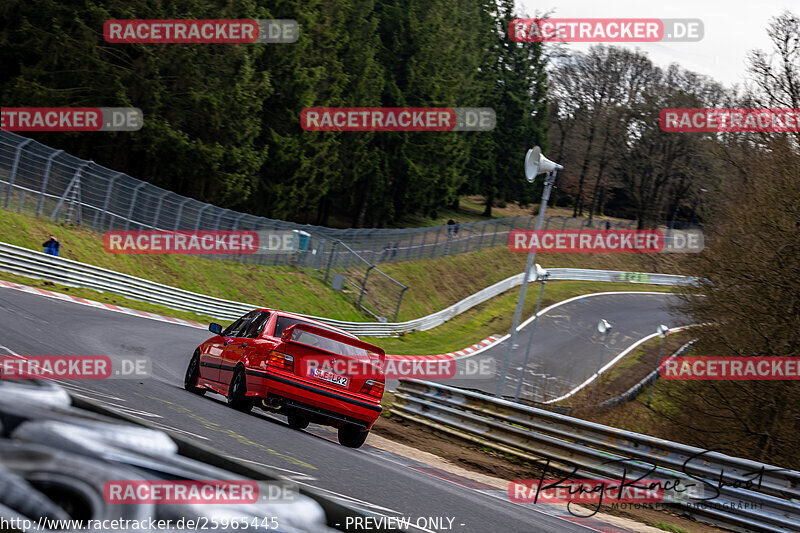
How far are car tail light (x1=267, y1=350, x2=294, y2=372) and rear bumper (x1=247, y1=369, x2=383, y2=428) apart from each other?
4.6 inches

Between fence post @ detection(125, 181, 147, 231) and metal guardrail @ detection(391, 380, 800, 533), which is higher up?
fence post @ detection(125, 181, 147, 231)

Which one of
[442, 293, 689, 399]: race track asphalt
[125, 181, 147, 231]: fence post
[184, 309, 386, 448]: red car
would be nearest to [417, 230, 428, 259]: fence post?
[442, 293, 689, 399]: race track asphalt

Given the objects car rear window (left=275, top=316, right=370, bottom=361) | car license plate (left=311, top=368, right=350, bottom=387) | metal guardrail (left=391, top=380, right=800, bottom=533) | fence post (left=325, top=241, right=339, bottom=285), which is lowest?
metal guardrail (left=391, top=380, right=800, bottom=533)

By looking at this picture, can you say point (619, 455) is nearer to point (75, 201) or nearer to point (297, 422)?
point (297, 422)

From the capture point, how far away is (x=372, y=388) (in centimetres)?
1137

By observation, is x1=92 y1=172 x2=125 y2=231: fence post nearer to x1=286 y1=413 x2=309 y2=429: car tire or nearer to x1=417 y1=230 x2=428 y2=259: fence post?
x1=286 y1=413 x2=309 y2=429: car tire

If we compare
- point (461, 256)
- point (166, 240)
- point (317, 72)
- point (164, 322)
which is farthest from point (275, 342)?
point (461, 256)

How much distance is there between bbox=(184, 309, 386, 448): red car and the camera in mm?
10766

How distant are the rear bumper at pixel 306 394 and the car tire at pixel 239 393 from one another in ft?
0.65

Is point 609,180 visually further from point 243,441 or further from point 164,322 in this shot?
point 243,441

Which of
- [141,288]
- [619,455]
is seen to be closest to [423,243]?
[141,288]

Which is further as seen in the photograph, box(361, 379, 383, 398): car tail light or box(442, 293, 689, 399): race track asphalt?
box(442, 293, 689, 399): race track asphalt

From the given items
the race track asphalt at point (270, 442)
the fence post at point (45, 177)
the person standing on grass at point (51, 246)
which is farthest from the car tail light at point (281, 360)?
the fence post at point (45, 177)

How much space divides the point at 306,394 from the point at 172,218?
22.4m
